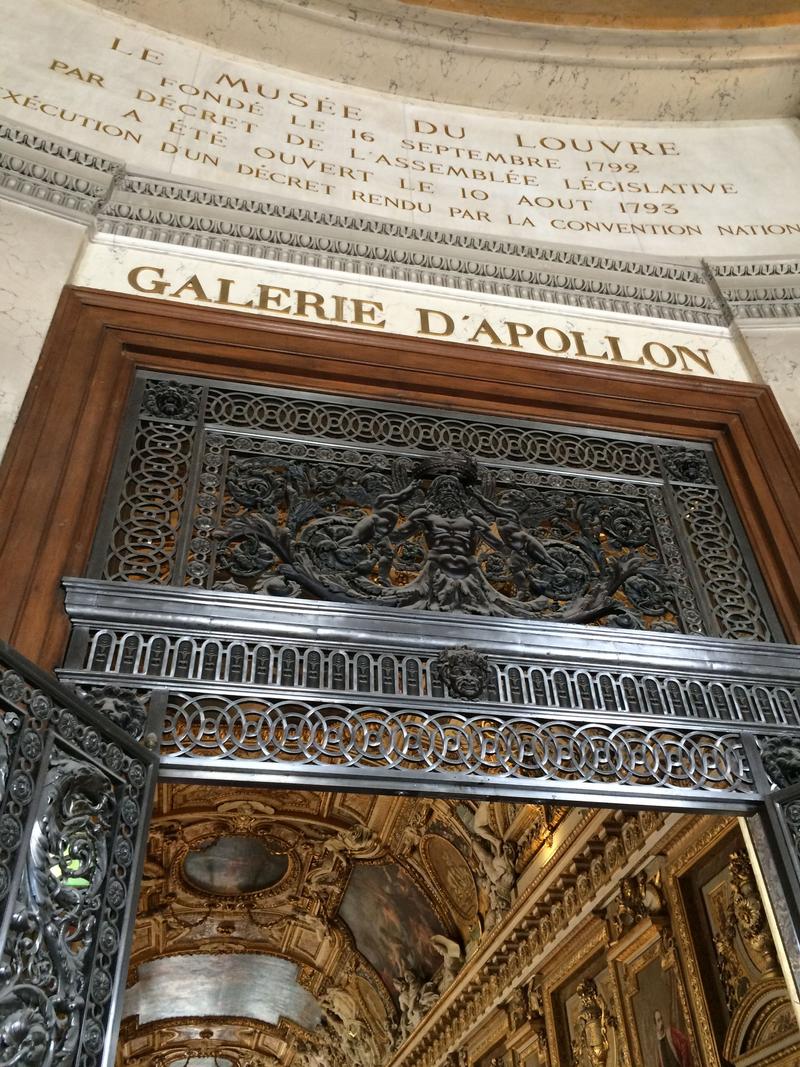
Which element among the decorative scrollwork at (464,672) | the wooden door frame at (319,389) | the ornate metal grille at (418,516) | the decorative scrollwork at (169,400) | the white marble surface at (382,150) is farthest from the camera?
the white marble surface at (382,150)

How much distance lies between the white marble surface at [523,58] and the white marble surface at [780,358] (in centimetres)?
287

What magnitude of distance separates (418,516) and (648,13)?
5723 millimetres

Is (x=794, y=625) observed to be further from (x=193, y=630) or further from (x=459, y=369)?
(x=193, y=630)

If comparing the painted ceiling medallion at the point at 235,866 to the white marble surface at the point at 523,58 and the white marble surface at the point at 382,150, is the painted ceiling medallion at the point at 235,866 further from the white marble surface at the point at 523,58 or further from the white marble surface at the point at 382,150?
the white marble surface at the point at 523,58

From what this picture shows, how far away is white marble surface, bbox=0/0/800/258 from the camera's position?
587cm

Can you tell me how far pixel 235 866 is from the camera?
44.7ft

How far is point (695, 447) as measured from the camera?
501 cm

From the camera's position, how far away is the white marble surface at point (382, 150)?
5.87 metres

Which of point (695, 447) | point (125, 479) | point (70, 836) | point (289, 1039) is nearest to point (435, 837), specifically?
point (695, 447)

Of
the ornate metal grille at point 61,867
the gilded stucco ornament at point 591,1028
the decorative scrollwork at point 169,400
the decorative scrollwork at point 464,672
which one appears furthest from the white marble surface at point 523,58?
the gilded stucco ornament at point 591,1028

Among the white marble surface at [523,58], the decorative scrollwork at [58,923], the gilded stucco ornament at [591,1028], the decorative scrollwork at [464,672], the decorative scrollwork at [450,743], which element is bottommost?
the decorative scrollwork at [58,923]

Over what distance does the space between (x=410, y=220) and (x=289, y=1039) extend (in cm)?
1736

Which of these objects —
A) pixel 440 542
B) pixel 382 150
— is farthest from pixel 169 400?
pixel 382 150

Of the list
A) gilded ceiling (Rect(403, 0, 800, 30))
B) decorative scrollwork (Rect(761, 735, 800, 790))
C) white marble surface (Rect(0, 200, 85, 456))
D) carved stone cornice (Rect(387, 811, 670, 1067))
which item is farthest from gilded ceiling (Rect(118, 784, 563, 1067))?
gilded ceiling (Rect(403, 0, 800, 30))
